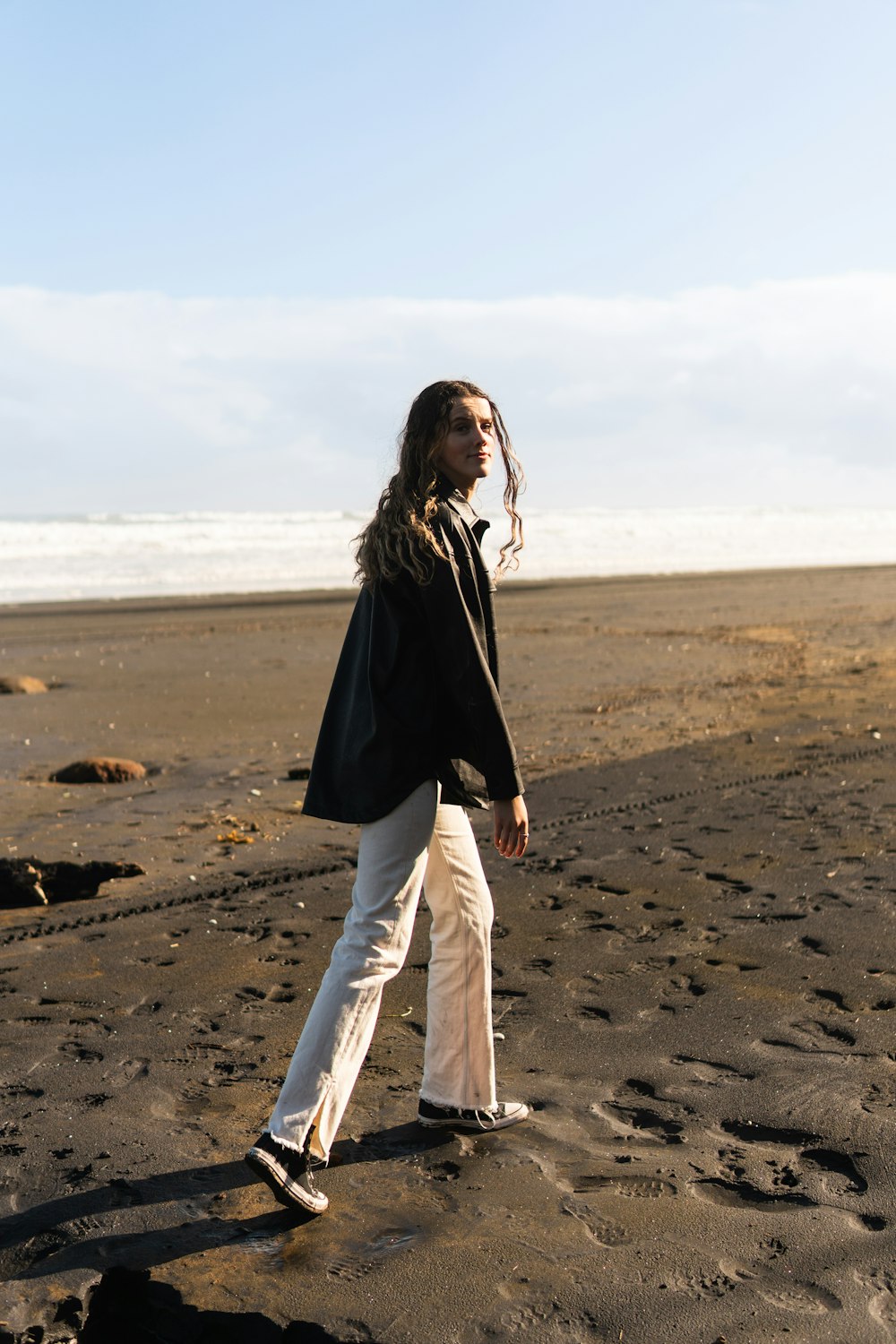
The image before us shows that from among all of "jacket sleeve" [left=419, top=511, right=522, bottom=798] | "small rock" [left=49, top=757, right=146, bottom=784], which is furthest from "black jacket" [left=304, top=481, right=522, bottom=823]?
"small rock" [left=49, top=757, right=146, bottom=784]

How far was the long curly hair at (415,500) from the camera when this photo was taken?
2.95 metres

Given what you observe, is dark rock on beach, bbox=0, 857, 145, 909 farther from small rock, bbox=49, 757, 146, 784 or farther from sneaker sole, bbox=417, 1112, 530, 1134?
sneaker sole, bbox=417, 1112, 530, 1134

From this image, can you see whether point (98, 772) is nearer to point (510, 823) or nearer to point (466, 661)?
point (510, 823)

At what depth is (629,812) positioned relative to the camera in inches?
278

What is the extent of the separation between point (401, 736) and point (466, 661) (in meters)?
0.24

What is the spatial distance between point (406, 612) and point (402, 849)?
564 mm

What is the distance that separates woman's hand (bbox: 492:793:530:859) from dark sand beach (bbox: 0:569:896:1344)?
82 cm

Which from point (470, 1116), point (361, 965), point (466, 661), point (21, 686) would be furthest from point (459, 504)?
point (21, 686)

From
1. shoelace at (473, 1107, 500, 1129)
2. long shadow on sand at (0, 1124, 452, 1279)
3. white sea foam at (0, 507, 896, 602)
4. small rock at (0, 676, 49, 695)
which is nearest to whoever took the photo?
long shadow on sand at (0, 1124, 452, 1279)

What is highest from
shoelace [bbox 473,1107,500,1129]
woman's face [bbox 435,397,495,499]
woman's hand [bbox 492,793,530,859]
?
woman's face [bbox 435,397,495,499]

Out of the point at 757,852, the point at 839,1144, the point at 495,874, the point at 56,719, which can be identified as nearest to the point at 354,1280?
the point at 839,1144

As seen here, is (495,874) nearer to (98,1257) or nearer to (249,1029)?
(249,1029)

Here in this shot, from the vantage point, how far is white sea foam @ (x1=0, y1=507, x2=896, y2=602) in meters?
26.3

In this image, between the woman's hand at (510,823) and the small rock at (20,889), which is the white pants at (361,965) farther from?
the small rock at (20,889)
